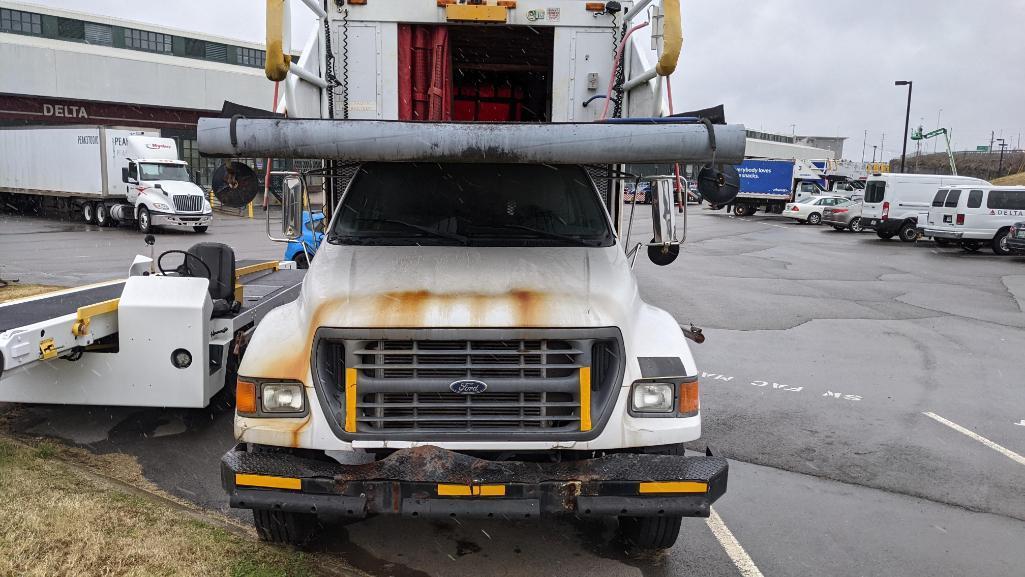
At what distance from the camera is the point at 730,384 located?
25.3ft

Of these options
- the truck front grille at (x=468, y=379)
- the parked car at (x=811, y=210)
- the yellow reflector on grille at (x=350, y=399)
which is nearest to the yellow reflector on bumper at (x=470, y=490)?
the truck front grille at (x=468, y=379)

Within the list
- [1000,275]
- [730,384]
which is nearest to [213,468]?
[730,384]

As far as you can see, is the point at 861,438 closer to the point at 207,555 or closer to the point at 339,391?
the point at 339,391

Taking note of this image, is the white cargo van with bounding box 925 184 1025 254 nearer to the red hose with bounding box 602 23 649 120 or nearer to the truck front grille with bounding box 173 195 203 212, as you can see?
the red hose with bounding box 602 23 649 120

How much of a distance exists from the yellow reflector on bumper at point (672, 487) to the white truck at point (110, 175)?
76.7ft

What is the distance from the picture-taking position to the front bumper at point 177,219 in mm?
23828

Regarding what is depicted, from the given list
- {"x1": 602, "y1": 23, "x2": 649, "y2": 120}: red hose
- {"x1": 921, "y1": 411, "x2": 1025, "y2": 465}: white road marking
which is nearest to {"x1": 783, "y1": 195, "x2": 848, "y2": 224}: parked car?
{"x1": 921, "y1": 411, "x2": 1025, "y2": 465}: white road marking

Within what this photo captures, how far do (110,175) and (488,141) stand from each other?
2634 centimetres

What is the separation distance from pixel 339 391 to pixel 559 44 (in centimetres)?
371

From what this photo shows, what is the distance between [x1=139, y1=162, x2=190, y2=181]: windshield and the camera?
24922 mm

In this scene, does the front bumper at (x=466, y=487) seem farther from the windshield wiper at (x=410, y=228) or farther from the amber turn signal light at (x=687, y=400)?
the windshield wiper at (x=410, y=228)

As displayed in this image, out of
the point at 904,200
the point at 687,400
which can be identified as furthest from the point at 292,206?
the point at 904,200

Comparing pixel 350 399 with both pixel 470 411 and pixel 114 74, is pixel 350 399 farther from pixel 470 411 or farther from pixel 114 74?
→ pixel 114 74

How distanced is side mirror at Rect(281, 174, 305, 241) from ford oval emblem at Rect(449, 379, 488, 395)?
2.16 metres
